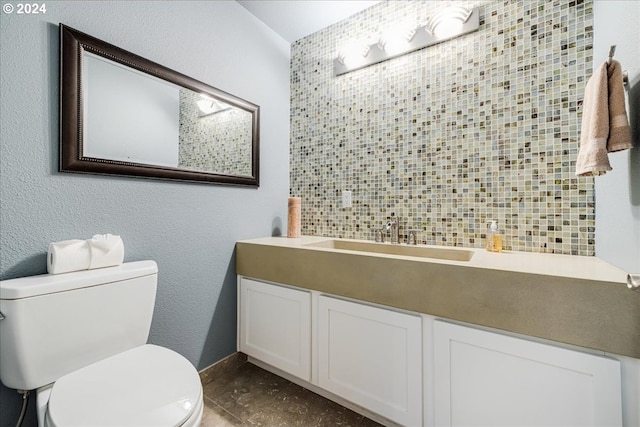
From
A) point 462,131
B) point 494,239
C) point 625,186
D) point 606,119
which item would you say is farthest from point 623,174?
point 462,131

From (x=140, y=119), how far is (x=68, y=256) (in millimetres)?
685

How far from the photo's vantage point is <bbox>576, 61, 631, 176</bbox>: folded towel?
85 centimetres

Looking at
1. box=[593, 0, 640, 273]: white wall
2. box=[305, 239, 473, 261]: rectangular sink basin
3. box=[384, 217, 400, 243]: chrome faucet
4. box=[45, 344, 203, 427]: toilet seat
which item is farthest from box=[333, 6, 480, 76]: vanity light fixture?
box=[45, 344, 203, 427]: toilet seat

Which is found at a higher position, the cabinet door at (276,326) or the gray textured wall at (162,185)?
the gray textured wall at (162,185)

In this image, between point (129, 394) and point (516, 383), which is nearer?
point (129, 394)

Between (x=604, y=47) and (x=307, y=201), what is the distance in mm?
1729

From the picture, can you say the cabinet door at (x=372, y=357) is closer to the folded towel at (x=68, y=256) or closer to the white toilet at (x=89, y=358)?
the white toilet at (x=89, y=358)

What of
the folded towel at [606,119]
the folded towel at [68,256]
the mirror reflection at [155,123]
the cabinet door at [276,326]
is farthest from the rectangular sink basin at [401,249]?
the folded towel at [68,256]

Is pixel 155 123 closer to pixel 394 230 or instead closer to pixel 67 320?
pixel 67 320

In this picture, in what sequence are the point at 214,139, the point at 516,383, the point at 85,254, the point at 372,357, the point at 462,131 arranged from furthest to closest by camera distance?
the point at 214,139, the point at 462,131, the point at 372,357, the point at 85,254, the point at 516,383

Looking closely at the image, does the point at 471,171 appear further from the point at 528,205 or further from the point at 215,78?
the point at 215,78

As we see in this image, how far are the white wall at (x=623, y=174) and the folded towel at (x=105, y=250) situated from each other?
183 cm

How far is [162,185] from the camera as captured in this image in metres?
1.42

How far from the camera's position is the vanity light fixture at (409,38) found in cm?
150
